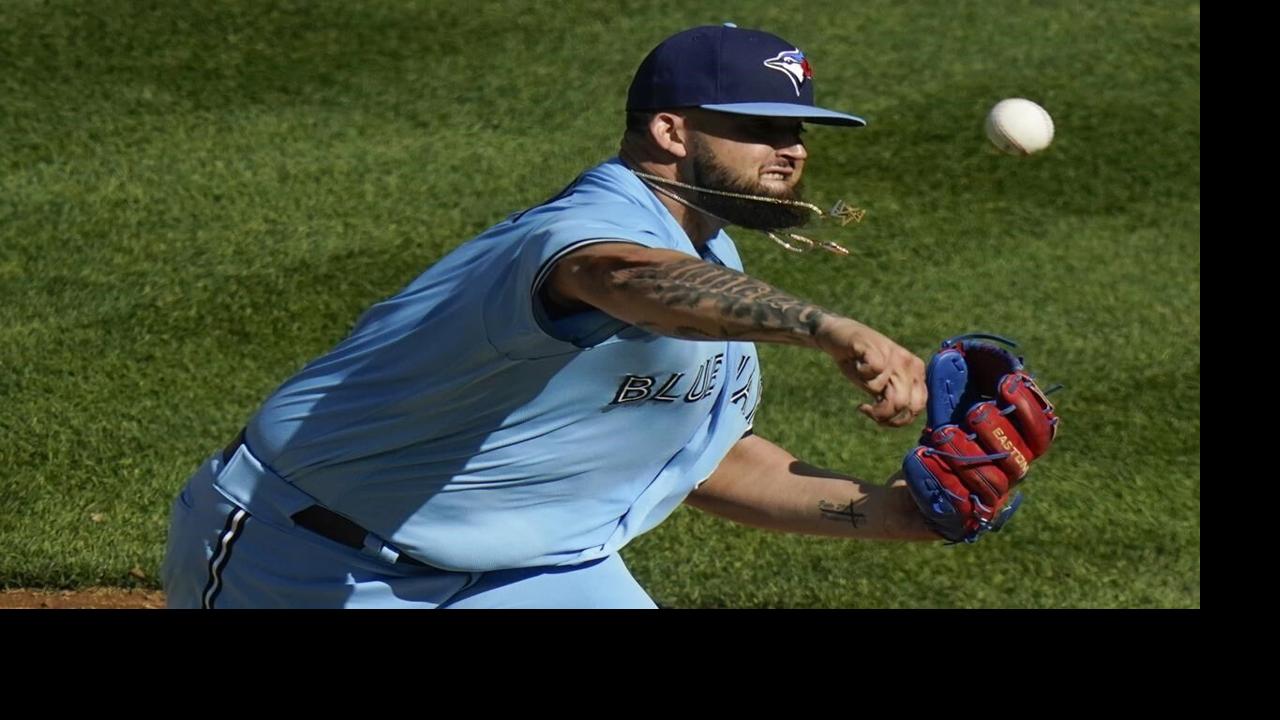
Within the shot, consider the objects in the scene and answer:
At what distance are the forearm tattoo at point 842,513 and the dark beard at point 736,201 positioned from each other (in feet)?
2.62

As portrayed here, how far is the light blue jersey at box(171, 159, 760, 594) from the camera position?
3381mm

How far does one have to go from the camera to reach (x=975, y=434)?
3.64 m

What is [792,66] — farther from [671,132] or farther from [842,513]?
[842,513]

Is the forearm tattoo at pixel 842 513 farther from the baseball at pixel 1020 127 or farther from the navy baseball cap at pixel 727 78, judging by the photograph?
the baseball at pixel 1020 127

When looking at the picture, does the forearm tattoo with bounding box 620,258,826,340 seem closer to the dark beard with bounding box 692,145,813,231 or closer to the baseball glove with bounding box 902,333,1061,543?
the dark beard with bounding box 692,145,813,231

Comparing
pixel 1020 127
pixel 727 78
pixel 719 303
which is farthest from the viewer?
pixel 1020 127

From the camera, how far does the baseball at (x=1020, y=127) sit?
621 cm

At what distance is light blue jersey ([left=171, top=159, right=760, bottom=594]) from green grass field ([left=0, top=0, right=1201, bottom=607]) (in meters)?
2.31

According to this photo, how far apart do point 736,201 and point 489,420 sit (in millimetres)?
722

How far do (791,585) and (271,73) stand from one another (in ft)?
17.3

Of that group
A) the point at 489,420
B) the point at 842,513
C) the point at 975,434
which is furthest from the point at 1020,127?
the point at 489,420

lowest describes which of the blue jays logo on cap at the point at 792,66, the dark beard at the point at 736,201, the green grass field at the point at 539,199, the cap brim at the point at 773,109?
the green grass field at the point at 539,199

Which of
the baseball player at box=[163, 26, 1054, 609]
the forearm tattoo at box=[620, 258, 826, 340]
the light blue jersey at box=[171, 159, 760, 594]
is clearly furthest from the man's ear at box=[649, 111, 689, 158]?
the forearm tattoo at box=[620, 258, 826, 340]

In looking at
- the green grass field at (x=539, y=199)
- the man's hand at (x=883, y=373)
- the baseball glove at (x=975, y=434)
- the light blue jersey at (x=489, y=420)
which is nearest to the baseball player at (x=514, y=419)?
the light blue jersey at (x=489, y=420)
